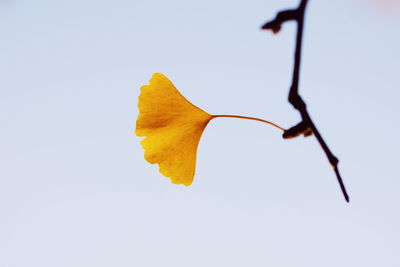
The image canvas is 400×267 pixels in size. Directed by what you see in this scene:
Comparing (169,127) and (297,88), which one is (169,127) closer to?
(169,127)

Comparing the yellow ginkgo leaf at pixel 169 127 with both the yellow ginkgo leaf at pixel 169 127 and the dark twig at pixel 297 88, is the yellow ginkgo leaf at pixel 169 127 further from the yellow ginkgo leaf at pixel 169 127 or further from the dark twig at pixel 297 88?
the dark twig at pixel 297 88

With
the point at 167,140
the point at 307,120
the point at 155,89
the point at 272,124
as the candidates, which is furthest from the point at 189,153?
the point at 307,120

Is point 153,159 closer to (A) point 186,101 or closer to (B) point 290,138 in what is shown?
(A) point 186,101

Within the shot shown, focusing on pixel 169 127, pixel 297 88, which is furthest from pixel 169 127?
pixel 297 88

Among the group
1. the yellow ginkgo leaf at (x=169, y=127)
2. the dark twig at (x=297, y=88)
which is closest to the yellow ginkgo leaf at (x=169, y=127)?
the yellow ginkgo leaf at (x=169, y=127)

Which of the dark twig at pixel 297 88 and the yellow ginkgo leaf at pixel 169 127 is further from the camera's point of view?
the yellow ginkgo leaf at pixel 169 127

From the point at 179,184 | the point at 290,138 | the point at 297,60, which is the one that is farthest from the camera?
the point at 179,184
